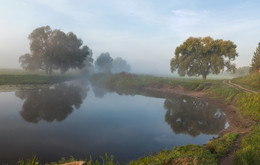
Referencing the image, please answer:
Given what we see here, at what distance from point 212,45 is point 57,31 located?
175 ft

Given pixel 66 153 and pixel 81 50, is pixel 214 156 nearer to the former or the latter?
pixel 66 153

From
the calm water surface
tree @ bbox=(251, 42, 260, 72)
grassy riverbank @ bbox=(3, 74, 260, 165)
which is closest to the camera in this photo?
grassy riverbank @ bbox=(3, 74, 260, 165)

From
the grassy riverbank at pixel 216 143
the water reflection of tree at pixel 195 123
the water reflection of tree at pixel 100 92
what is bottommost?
the water reflection of tree at pixel 195 123

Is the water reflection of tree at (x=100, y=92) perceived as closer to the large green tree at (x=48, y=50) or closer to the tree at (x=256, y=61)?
the large green tree at (x=48, y=50)

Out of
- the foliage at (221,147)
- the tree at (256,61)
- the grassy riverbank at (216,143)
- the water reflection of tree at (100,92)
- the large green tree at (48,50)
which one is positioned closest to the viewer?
the grassy riverbank at (216,143)

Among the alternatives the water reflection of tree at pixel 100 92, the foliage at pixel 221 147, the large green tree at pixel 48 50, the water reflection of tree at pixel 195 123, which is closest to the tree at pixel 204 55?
the water reflection of tree at pixel 100 92

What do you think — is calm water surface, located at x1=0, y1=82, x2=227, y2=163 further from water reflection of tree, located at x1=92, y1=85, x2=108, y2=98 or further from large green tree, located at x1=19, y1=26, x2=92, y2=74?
large green tree, located at x1=19, y1=26, x2=92, y2=74

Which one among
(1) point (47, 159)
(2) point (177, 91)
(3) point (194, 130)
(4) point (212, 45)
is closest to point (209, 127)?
(3) point (194, 130)

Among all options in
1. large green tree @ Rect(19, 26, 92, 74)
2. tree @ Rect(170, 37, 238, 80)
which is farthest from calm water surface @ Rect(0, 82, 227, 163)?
large green tree @ Rect(19, 26, 92, 74)

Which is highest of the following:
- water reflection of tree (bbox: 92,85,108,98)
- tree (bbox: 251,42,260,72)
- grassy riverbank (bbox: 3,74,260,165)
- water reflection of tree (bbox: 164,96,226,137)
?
tree (bbox: 251,42,260,72)

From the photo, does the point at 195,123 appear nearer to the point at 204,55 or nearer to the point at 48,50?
the point at 204,55

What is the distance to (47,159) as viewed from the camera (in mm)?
7664

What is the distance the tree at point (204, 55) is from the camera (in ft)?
131

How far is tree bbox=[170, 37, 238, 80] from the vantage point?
1574 inches
